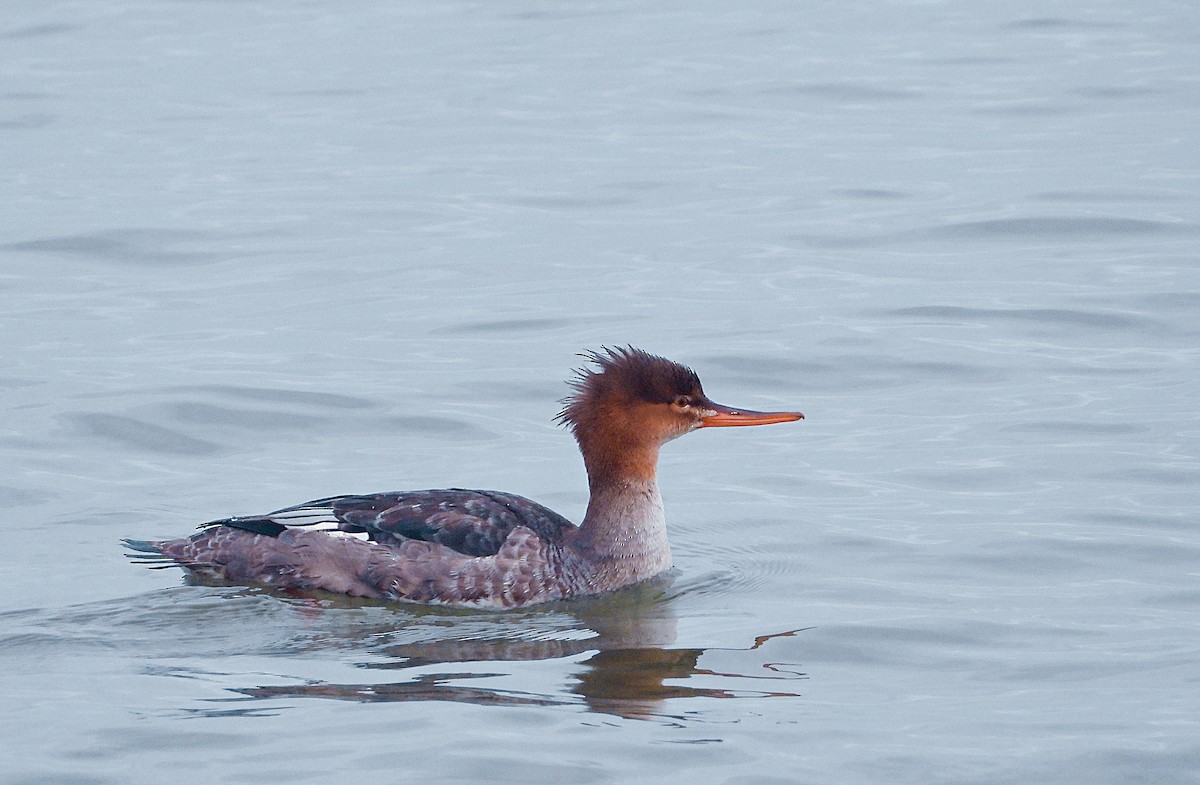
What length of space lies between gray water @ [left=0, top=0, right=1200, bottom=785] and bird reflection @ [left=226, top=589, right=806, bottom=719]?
32 millimetres

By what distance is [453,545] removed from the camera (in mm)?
9188

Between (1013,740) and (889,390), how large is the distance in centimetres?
567

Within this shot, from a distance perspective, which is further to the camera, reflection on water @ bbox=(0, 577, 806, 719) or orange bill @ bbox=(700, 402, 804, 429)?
orange bill @ bbox=(700, 402, 804, 429)

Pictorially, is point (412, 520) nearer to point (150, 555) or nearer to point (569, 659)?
point (150, 555)

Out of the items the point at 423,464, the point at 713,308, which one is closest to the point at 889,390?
the point at 713,308

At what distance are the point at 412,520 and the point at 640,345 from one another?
175 inches

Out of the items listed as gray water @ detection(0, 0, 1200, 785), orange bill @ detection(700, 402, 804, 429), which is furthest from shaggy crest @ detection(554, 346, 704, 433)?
gray water @ detection(0, 0, 1200, 785)

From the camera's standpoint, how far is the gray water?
7.37 meters

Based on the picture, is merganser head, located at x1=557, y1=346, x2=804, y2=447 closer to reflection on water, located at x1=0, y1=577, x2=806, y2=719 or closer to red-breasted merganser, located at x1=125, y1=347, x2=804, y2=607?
red-breasted merganser, located at x1=125, y1=347, x2=804, y2=607

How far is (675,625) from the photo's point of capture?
8.76 metres

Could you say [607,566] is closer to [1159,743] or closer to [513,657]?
[513,657]

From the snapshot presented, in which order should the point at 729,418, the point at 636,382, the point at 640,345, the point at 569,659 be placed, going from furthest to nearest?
the point at 640,345, the point at 729,418, the point at 636,382, the point at 569,659

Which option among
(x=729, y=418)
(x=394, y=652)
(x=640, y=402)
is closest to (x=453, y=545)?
(x=394, y=652)

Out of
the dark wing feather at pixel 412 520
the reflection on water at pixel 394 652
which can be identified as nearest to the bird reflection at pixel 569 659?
the reflection on water at pixel 394 652
